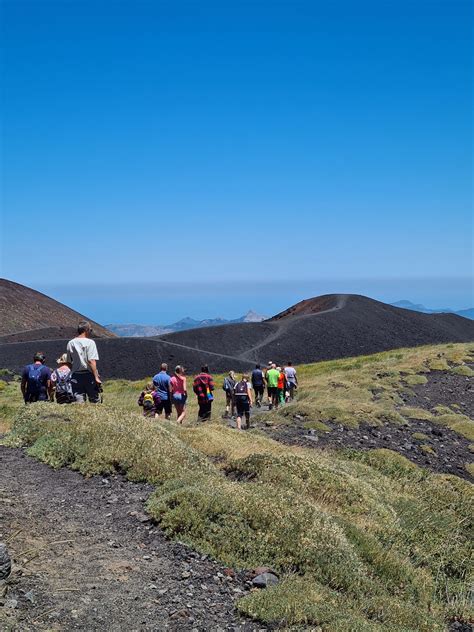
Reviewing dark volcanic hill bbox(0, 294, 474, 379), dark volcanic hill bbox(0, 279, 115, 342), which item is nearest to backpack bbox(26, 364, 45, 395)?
dark volcanic hill bbox(0, 294, 474, 379)

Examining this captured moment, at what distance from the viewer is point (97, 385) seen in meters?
12.8

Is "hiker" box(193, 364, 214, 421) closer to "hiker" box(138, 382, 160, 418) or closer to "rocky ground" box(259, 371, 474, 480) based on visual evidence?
"hiker" box(138, 382, 160, 418)

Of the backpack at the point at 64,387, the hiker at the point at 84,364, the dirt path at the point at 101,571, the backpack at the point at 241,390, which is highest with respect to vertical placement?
the hiker at the point at 84,364

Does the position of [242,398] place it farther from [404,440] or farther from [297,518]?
[297,518]

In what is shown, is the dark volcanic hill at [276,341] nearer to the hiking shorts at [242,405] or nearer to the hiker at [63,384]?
the hiking shorts at [242,405]

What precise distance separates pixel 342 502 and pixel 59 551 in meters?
4.21

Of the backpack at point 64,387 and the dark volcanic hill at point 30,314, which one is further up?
the dark volcanic hill at point 30,314

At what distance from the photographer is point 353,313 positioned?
65.8 m

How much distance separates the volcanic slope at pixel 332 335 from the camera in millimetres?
55438

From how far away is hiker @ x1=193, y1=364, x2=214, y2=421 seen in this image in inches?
702

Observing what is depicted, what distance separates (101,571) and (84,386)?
22.7ft

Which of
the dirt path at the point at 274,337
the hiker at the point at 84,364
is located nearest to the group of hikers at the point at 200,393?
the hiker at the point at 84,364

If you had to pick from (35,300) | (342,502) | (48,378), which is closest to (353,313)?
(35,300)

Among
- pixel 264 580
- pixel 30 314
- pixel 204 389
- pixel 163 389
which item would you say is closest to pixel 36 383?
pixel 163 389
